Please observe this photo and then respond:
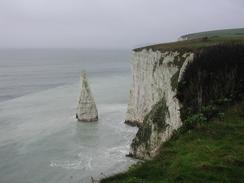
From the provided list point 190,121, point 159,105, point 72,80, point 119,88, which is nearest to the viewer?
point 190,121

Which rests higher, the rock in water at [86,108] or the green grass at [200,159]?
the green grass at [200,159]

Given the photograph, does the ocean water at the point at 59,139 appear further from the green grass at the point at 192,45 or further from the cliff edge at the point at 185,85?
the green grass at the point at 192,45


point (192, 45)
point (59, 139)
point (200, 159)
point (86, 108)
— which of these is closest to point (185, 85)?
point (200, 159)

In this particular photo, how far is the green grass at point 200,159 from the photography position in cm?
1133

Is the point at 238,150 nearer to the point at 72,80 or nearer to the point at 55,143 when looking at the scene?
the point at 55,143

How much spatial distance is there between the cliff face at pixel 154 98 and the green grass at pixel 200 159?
500 centimetres

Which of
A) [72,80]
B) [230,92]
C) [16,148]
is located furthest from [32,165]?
[72,80]

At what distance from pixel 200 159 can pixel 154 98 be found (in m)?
32.7

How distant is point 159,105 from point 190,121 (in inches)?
559

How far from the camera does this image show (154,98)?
1784 inches

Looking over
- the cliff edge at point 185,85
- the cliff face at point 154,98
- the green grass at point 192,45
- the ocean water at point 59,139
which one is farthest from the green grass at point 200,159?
the green grass at point 192,45

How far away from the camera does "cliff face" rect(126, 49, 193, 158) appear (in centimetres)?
2680

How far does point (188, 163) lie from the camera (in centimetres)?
1238

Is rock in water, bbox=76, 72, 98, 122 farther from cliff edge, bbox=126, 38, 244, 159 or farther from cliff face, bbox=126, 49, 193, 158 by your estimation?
cliff edge, bbox=126, 38, 244, 159
